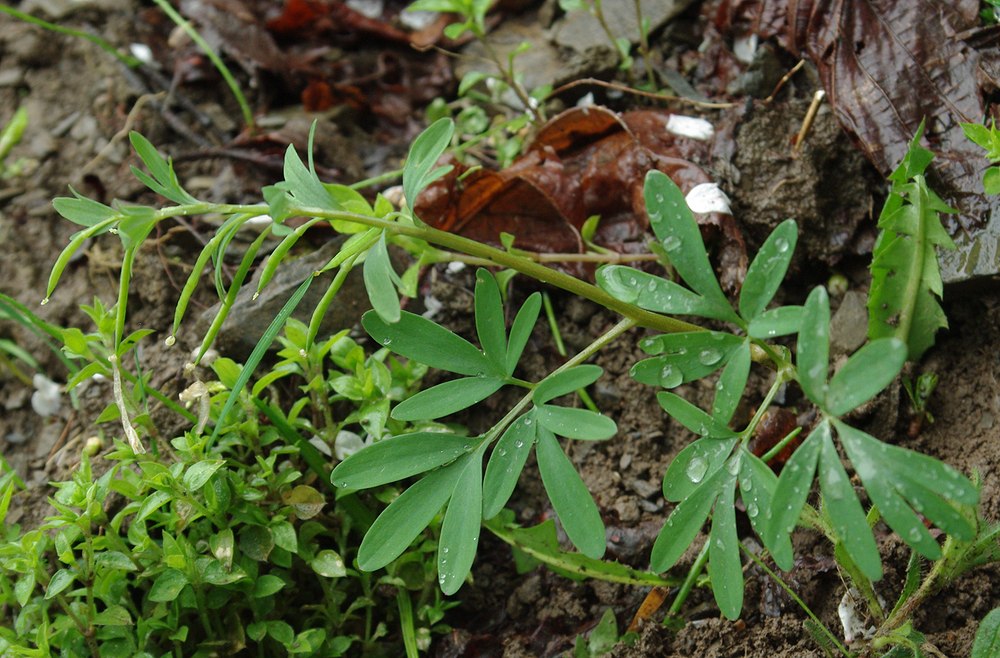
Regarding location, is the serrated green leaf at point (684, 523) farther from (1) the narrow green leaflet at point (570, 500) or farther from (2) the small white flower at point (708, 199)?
(2) the small white flower at point (708, 199)

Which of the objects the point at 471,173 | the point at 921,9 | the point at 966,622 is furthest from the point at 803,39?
the point at 966,622

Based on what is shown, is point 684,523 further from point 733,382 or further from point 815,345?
point 815,345

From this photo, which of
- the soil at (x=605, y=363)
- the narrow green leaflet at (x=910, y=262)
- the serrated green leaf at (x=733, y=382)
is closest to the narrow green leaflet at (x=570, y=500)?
the serrated green leaf at (x=733, y=382)

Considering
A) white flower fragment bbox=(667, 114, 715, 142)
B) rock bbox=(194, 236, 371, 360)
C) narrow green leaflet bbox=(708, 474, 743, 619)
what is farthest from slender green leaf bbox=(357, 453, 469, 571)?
white flower fragment bbox=(667, 114, 715, 142)

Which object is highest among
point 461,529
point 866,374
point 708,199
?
point 866,374

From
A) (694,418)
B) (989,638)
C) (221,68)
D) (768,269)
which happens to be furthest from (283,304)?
(989,638)

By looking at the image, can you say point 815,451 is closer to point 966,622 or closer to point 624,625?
point 966,622
